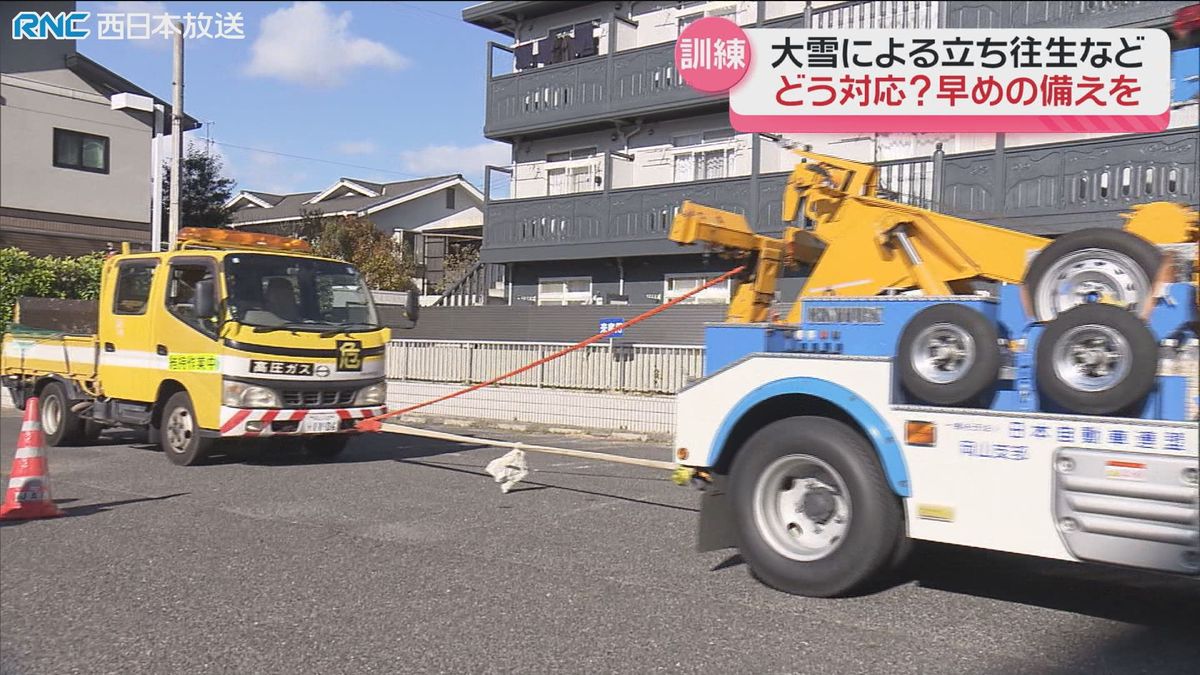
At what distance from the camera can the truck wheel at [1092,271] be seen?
191 inches

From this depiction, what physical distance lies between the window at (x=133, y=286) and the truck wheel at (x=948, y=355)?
362 inches

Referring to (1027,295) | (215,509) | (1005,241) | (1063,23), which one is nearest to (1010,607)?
(1027,295)

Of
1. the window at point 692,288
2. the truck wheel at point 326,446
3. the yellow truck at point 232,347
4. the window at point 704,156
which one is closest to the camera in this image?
the yellow truck at point 232,347

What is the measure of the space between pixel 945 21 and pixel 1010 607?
42.6 ft

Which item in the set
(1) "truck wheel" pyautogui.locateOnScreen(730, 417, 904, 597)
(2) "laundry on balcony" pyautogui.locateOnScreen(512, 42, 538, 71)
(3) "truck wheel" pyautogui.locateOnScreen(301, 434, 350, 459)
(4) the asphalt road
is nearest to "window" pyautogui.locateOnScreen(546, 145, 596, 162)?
(2) "laundry on balcony" pyautogui.locateOnScreen(512, 42, 538, 71)

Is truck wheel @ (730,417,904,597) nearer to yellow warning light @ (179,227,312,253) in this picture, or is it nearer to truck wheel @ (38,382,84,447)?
yellow warning light @ (179,227,312,253)

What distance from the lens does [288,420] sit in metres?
10.8

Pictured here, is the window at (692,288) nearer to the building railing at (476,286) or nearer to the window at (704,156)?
the window at (704,156)

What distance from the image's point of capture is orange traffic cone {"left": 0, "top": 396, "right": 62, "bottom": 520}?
8.06 meters

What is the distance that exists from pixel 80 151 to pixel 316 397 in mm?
18005

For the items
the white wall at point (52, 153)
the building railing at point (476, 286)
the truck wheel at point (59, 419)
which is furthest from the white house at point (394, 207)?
the truck wheel at point (59, 419)

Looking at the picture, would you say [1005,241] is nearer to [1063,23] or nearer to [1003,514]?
[1003,514]

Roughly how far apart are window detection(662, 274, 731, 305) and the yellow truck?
8.36m

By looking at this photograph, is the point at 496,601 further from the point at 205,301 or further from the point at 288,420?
the point at 205,301
